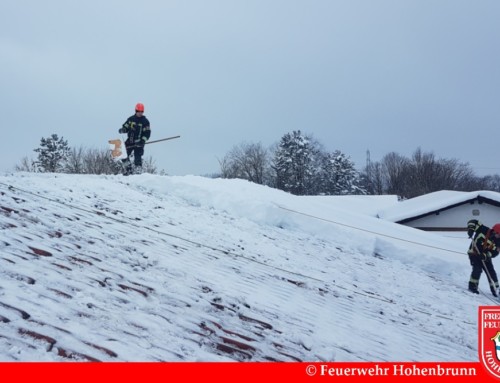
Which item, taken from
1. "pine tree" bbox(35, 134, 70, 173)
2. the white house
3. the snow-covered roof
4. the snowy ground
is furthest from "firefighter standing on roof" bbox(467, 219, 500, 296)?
"pine tree" bbox(35, 134, 70, 173)

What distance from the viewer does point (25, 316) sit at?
2992mm

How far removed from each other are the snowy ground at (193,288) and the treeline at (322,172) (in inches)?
2042

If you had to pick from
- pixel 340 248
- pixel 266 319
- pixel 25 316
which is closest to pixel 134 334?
pixel 25 316

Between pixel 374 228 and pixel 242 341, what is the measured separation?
10136 millimetres

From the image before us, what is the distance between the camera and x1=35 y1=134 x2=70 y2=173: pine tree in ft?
159

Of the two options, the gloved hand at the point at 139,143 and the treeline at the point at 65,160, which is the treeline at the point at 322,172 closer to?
the treeline at the point at 65,160

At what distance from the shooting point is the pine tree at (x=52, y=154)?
48562mm

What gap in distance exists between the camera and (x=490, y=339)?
4.11m

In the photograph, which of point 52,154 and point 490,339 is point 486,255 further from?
point 52,154

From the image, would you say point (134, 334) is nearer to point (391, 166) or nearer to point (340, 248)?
point (340, 248)

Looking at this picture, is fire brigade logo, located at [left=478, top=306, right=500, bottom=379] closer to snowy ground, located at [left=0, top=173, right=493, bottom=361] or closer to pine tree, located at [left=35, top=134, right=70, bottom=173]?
snowy ground, located at [left=0, top=173, right=493, bottom=361]

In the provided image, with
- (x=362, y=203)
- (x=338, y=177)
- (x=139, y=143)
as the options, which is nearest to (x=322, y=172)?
(x=338, y=177)

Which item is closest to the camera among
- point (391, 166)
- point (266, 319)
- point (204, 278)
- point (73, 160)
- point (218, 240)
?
point (266, 319)

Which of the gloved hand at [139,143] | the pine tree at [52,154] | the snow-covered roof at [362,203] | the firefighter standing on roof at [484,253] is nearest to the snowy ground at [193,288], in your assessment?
the firefighter standing on roof at [484,253]
